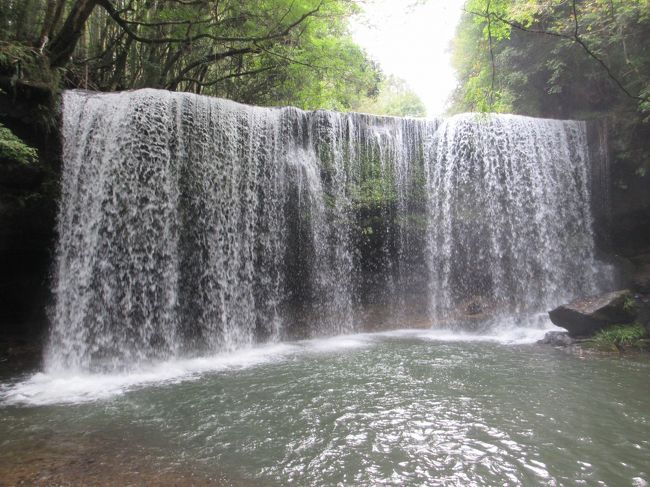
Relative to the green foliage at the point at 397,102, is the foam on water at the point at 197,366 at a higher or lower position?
lower

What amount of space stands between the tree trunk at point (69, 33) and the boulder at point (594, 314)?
35.4ft

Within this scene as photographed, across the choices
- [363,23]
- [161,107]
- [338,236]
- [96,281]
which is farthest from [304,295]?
[363,23]

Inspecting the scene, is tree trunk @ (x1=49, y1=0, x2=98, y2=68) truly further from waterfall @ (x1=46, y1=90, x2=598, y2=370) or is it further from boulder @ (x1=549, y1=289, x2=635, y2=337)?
boulder @ (x1=549, y1=289, x2=635, y2=337)

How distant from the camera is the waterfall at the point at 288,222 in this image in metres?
7.82

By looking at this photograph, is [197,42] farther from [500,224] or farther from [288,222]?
[500,224]

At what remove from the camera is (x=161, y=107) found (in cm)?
843

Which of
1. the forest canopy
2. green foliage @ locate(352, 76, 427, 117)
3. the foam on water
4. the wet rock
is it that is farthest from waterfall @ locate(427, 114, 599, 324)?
green foliage @ locate(352, 76, 427, 117)

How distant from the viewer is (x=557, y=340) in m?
8.40

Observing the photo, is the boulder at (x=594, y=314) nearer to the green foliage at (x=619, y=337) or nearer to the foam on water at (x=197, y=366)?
the green foliage at (x=619, y=337)

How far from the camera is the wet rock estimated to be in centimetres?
830

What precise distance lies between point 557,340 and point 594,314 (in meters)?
0.97

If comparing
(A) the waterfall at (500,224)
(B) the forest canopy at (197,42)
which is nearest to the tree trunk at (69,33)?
(B) the forest canopy at (197,42)

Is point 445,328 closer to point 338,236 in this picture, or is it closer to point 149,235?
point 338,236

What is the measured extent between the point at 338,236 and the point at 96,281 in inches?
209
